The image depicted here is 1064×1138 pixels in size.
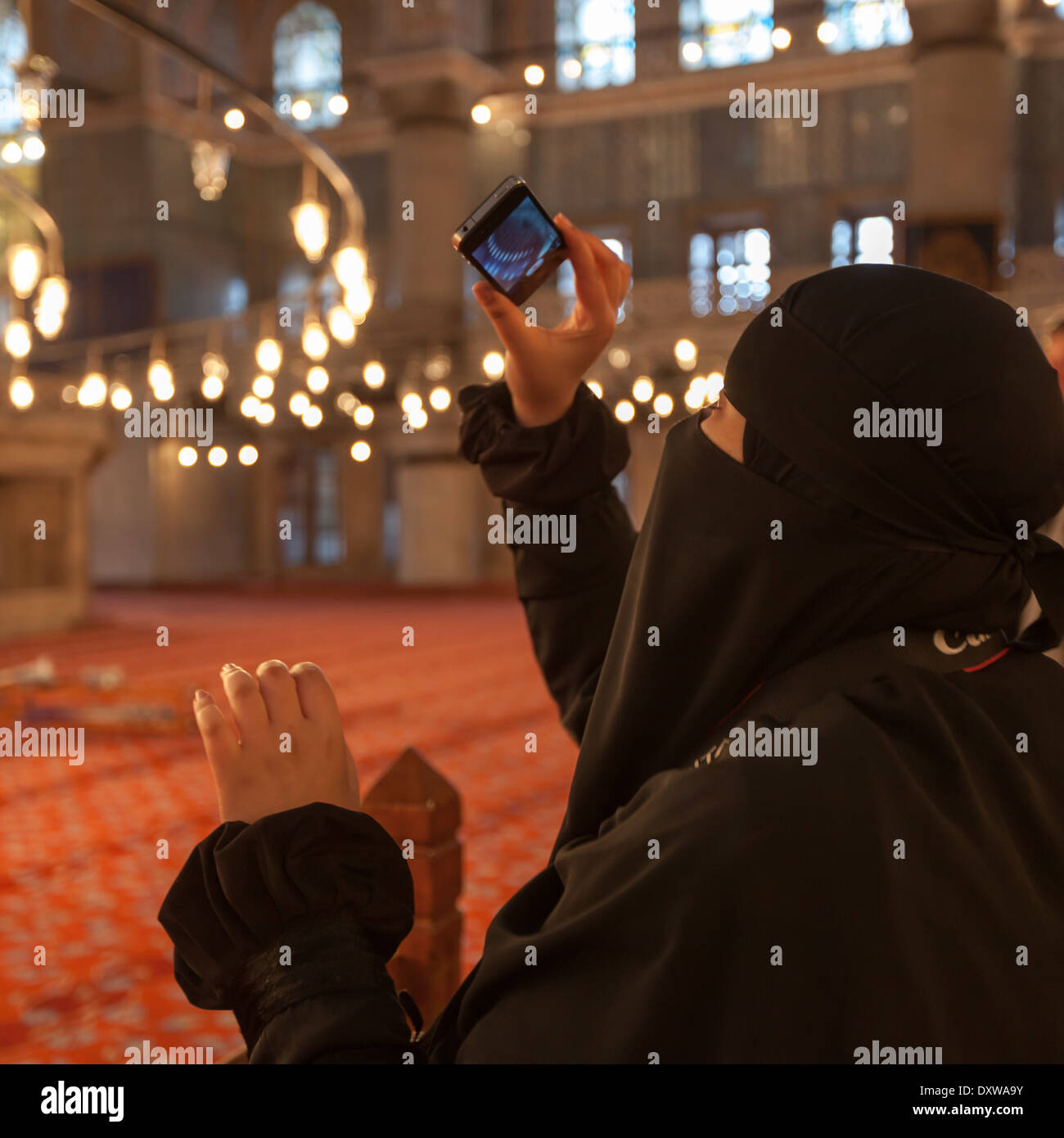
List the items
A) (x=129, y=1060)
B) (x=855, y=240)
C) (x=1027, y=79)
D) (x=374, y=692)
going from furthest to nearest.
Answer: (x=855, y=240)
(x=1027, y=79)
(x=374, y=692)
(x=129, y=1060)

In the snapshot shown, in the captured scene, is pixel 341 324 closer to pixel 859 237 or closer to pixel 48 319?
pixel 48 319

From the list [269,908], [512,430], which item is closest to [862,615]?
[269,908]

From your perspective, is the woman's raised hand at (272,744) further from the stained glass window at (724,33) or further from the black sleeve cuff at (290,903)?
the stained glass window at (724,33)

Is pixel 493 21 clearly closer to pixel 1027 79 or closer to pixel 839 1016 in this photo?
pixel 1027 79

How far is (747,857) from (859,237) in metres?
15.4

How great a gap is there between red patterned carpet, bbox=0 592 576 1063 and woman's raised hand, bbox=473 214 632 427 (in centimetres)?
198

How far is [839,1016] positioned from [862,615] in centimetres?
26

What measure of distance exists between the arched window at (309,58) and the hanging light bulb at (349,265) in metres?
13.4

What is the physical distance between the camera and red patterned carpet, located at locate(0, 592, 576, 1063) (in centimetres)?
290

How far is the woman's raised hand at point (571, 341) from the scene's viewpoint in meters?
1.25

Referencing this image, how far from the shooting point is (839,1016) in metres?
0.72
